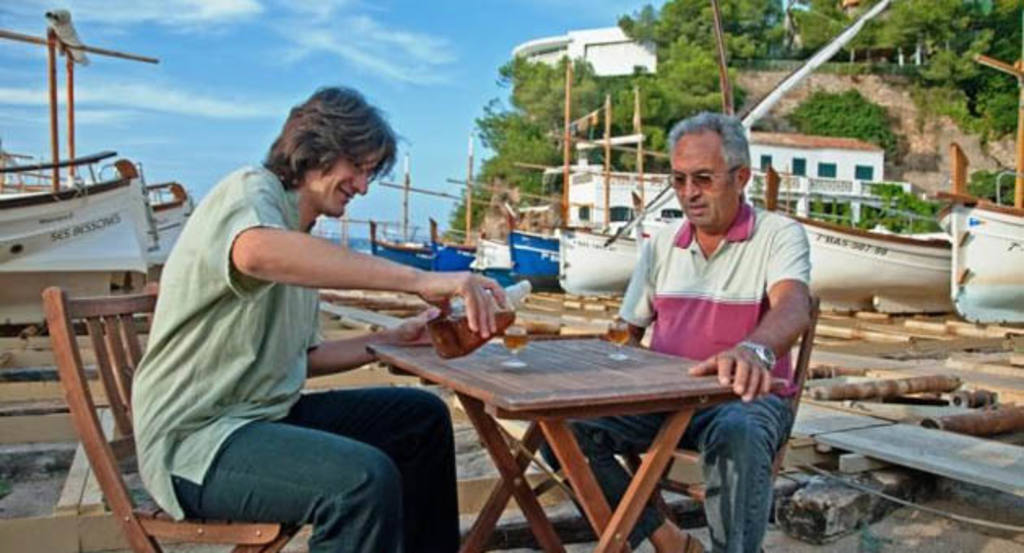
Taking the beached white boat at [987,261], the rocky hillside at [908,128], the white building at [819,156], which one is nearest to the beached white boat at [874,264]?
the beached white boat at [987,261]

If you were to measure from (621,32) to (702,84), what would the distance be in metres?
14.7

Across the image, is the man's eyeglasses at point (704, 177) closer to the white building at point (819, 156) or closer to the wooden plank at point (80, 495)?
the wooden plank at point (80, 495)

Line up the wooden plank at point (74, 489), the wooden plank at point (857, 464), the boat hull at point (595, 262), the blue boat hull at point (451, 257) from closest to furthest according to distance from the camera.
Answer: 1. the wooden plank at point (74, 489)
2. the wooden plank at point (857, 464)
3. the boat hull at point (595, 262)
4. the blue boat hull at point (451, 257)

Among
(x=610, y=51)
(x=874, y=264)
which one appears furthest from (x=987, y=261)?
(x=610, y=51)

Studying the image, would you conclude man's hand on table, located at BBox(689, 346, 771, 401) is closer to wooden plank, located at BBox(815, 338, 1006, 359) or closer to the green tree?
wooden plank, located at BBox(815, 338, 1006, 359)

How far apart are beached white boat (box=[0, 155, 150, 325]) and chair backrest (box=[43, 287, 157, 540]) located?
9.22m

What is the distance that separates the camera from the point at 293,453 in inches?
72.5

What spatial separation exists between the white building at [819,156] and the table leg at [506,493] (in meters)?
43.8

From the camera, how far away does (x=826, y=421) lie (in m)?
4.31

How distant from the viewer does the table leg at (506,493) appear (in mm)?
2420

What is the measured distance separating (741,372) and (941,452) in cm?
221

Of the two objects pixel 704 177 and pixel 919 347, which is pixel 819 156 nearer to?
pixel 919 347

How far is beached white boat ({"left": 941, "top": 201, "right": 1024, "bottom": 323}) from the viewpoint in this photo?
13.0 metres

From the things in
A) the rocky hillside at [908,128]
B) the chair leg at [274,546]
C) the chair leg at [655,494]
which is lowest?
the chair leg at [655,494]
